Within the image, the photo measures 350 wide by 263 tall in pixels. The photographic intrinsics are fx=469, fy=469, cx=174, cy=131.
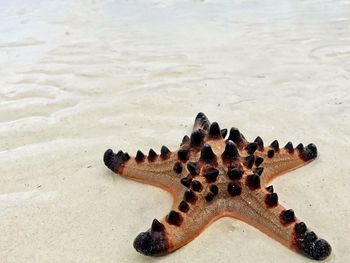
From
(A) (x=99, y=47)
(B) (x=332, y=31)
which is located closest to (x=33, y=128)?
(A) (x=99, y=47)

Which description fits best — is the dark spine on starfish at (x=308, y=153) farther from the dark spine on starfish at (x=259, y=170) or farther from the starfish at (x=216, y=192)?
the dark spine on starfish at (x=259, y=170)

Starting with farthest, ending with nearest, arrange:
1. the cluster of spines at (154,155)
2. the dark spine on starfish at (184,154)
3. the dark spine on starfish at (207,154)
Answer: the cluster of spines at (154,155) < the dark spine on starfish at (184,154) < the dark spine on starfish at (207,154)

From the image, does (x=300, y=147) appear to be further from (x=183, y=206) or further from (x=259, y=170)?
(x=183, y=206)

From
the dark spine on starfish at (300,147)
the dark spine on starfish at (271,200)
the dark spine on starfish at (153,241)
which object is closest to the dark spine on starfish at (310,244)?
the dark spine on starfish at (271,200)

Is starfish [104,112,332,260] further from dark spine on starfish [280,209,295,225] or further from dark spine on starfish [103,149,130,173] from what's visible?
dark spine on starfish [103,149,130,173]

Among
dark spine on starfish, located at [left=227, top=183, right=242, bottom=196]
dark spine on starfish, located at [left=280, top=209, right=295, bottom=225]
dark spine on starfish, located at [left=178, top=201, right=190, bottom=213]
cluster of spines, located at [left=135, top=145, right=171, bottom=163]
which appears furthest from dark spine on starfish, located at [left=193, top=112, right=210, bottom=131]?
dark spine on starfish, located at [left=280, top=209, right=295, bottom=225]

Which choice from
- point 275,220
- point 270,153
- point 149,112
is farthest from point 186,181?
point 149,112
